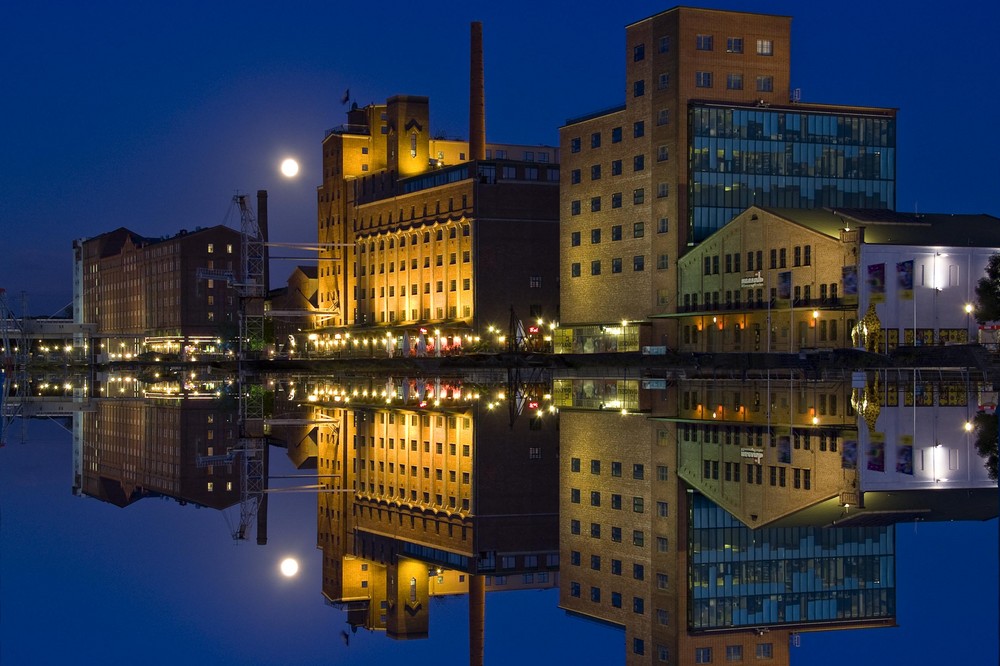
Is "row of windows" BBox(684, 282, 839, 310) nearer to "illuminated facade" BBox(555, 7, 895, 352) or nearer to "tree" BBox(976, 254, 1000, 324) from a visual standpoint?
"illuminated facade" BBox(555, 7, 895, 352)

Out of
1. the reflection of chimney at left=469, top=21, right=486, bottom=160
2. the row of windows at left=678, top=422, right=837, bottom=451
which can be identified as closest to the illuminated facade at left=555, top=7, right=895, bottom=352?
the reflection of chimney at left=469, top=21, right=486, bottom=160

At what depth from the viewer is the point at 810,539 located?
13609 millimetres

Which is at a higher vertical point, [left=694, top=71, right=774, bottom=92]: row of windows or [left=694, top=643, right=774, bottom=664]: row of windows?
[left=694, top=71, right=774, bottom=92]: row of windows

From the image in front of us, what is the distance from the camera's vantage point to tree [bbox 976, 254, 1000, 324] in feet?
229

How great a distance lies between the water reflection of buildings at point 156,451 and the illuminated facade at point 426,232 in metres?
60.8

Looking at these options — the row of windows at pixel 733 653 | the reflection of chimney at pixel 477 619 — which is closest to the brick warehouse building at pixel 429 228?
the row of windows at pixel 733 653

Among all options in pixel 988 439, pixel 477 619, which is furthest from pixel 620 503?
pixel 988 439

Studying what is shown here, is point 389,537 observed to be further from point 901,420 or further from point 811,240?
point 811,240

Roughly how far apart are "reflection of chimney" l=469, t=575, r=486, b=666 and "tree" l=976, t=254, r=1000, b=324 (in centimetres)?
6366

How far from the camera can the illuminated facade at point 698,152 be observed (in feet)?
284

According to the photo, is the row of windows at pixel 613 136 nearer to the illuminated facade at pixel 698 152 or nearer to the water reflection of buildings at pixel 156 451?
the illuminated facade at pixel 698 152

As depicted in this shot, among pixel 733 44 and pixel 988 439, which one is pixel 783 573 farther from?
pixel 733 44

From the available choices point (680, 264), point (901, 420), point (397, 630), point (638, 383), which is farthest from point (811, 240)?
point (397, 630)

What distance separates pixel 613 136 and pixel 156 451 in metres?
69.9
